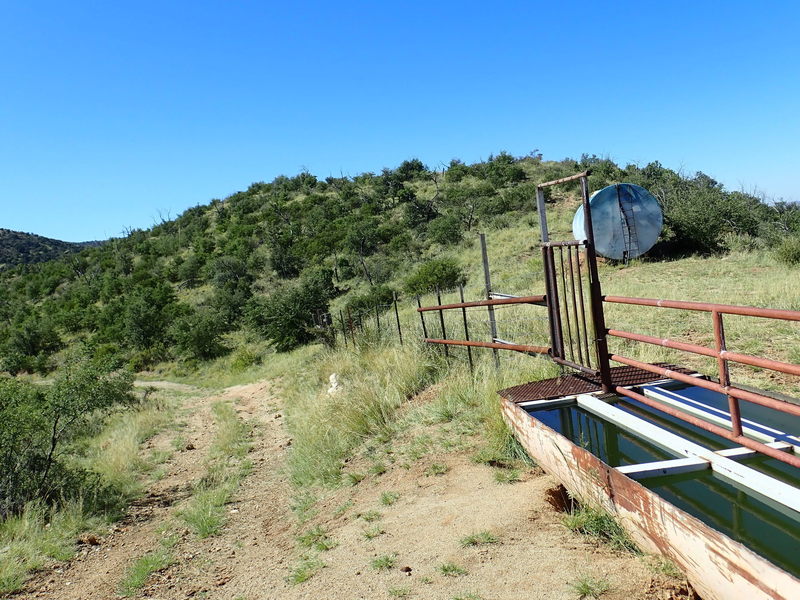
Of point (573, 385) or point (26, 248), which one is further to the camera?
point (26, 248)

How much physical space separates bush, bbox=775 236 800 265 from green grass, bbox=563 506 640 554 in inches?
537

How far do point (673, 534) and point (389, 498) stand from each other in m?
2.49

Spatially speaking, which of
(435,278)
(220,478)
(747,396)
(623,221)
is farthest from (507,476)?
(435,278)

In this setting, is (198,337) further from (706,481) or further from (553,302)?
(706,481)

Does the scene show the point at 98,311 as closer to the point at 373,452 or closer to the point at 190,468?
the point at 190,468

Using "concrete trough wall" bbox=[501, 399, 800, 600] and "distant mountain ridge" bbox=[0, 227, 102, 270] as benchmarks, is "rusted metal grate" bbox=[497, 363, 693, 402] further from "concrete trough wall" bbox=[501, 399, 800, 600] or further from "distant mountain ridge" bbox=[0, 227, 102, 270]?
"distant mountain ridge" bbox=[0, 227, 102, 270]

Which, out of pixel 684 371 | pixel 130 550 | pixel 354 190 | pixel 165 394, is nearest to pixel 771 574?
pixel 684 371

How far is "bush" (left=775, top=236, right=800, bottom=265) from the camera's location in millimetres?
14034

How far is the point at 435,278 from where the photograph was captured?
22.4 meters

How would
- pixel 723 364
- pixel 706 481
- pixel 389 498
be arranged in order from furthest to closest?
pixel 389 498, pixel 706 481, pixel 723 364

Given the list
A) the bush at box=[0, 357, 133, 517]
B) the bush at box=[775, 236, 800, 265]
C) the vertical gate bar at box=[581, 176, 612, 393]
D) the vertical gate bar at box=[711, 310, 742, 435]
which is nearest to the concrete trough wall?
the vertical gate bar at box=[711, 310, 742, 435]

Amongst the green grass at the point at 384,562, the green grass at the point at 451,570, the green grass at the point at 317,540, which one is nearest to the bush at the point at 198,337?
the green grass at the point at 317,540

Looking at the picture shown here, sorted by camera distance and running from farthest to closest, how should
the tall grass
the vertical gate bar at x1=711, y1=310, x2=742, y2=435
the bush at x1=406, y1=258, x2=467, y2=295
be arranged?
the bush at x1=406, y1=258, x2=467, y2=295 → the tall grass → the vertical gate bar at x1=711, y1=310, x2=742, y2=435

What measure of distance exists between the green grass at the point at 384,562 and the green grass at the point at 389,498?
921 millimetres
